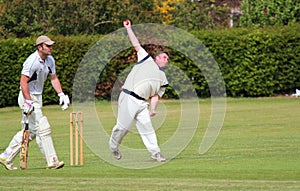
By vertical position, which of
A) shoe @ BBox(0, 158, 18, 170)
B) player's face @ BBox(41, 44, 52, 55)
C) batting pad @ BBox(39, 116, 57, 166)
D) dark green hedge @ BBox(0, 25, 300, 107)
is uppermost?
player's face @ BBox(41, 44, 52, 55)

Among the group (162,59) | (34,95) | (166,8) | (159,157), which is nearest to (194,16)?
(166,8)

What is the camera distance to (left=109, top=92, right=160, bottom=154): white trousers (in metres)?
14.4

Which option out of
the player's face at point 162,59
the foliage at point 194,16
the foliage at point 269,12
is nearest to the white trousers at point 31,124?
the player's face at point 162,59

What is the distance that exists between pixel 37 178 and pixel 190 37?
Result: 22.4 m

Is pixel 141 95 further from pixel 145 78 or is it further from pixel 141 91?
pixel 145 78

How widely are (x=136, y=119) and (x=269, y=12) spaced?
84.9ft

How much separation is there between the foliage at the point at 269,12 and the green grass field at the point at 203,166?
45.3 feet

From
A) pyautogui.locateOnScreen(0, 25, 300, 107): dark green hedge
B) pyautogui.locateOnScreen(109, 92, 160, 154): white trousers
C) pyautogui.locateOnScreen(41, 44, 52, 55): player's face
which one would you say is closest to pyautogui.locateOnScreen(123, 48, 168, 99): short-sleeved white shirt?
pyautogui.locateOnScreen(109, 92, 160, 154): white trousers

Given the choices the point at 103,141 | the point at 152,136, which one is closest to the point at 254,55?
the point at 103,141

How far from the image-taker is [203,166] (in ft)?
44.1

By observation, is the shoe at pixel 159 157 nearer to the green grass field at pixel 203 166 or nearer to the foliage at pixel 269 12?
the green grass field at pixel 203 166

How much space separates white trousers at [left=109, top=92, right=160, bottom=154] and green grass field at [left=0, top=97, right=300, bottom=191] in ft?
1.61

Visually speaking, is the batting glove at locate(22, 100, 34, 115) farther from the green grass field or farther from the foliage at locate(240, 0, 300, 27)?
the foliage at locate(240, 0, 300, 27)

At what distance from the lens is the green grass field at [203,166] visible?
10.8m
